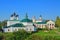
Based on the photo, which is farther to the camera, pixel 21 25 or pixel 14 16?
pixel 14 16

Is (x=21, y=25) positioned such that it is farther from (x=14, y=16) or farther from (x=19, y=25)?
(x=14, y=16)

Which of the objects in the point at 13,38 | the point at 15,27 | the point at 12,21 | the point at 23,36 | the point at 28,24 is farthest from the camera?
the point at 12,21

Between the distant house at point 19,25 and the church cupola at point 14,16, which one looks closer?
the distant house at point 19,25

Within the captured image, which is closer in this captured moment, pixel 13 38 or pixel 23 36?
pixel 13 38

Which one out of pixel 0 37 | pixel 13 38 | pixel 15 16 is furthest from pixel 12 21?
pixel 13 38

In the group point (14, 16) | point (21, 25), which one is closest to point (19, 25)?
point (21, 25)

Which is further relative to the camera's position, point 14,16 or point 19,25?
point 14,16

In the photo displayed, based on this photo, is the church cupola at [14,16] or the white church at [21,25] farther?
the church cupola at [14,16]

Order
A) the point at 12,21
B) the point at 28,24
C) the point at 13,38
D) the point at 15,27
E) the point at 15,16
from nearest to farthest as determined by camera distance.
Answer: the point at 13,38
the point at 15,27
the point at 28,24
the point at 12,21
the point at 15,16

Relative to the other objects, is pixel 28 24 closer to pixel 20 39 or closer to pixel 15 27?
pixel 15 27

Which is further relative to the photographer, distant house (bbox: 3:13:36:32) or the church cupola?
the church cupola

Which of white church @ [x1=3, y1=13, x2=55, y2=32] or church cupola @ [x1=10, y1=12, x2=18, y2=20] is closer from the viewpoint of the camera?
white church @ [x1=3, y1=13, x2=55, y2=32]

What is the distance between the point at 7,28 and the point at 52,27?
31.3 feet

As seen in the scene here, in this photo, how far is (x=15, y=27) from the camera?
28453 mm
